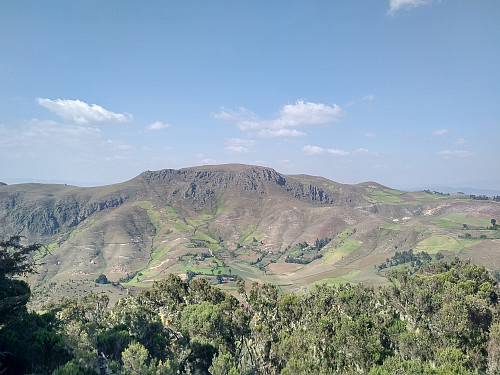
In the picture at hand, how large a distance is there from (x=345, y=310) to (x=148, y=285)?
570 ft

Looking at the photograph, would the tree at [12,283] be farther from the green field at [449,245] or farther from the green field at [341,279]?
the green field at [449,245]

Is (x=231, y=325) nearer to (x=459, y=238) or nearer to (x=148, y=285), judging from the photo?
(x=148, y=285)

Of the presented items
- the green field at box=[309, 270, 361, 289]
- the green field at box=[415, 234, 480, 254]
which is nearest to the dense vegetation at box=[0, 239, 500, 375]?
the green field at box=[309, 270, 361, 289]

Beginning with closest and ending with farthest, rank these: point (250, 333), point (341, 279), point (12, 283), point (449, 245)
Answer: point (12, 283) → point (250, 333) → point (341, 279) → point (449, 245)

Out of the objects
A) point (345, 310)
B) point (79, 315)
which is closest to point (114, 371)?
point (79, 315)

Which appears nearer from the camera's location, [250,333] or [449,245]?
[250,333]

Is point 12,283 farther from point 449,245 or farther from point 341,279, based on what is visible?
point 449,245

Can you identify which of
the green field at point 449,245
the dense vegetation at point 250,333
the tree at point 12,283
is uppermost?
the tree at point 12,283

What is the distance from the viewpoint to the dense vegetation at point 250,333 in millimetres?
31672

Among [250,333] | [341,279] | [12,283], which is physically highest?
[12,283]

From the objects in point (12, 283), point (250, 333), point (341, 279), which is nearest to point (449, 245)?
point (341, 279)

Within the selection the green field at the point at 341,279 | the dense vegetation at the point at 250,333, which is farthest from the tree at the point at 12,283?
the green field at the point at 341,279

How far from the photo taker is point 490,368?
110 ft

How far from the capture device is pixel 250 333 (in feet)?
164
